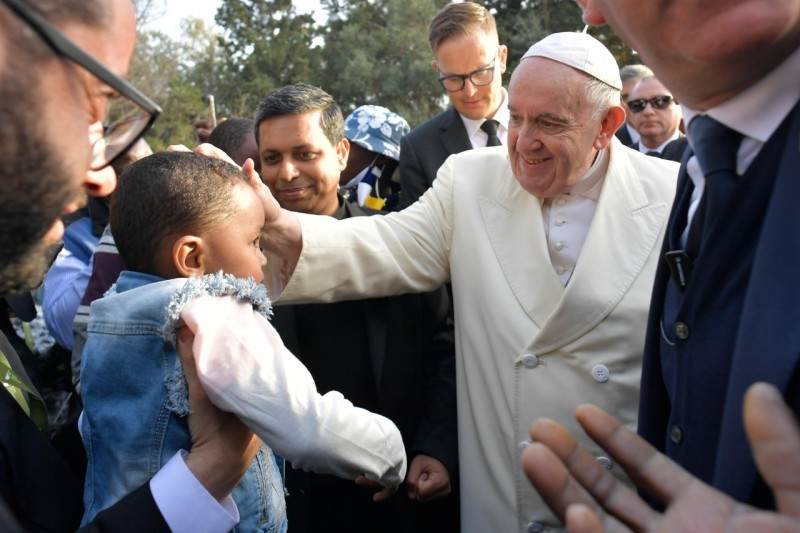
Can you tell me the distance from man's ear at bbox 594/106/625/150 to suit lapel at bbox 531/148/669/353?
142 millimetres

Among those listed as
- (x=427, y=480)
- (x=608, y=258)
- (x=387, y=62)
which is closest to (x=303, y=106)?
(x=608, y=258)

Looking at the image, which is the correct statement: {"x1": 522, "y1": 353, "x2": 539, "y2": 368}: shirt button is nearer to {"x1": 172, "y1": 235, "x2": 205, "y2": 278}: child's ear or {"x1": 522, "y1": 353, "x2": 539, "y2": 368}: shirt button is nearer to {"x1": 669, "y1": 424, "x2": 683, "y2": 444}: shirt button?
{"x1": 669, "y1": 424, "x2": 683, "y2": 444}: shirt button

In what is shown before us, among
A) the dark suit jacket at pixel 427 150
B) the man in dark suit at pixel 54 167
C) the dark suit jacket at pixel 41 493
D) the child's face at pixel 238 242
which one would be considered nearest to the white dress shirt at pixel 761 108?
the man in dark suit at pixel 54 167

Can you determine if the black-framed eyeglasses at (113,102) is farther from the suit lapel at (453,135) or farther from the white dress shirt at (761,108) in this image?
the suit lapel at (453,135)

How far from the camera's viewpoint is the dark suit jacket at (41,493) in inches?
65.0

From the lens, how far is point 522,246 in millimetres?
2607

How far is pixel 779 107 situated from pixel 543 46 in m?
1.42

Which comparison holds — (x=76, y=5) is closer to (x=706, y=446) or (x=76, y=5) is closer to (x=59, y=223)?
(x=59, y=223)

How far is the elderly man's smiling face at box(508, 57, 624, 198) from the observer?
8.51 feet

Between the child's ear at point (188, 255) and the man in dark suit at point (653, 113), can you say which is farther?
the man in dark suit at point (653, 113)

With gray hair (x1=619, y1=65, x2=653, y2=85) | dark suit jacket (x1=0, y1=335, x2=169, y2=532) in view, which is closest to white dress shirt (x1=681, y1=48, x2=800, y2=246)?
dark suit jacket (x1=0, y1=335, x2=169, y2=532)

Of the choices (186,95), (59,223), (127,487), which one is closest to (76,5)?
(59,223)

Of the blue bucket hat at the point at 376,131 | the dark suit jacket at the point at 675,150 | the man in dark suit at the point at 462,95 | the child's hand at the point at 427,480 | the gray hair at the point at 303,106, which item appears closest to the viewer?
the child's hand at the point at 427,480

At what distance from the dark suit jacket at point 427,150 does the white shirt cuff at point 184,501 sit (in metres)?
2.65
